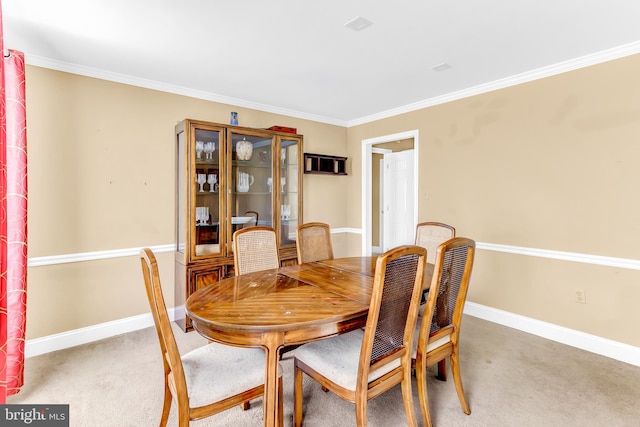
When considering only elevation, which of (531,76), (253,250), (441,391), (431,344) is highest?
(531,76)

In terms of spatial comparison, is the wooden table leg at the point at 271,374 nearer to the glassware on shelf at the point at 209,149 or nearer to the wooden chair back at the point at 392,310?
the wooden chair back at the point at 392,310

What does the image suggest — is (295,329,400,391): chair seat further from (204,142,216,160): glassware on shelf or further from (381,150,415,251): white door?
(381,150,415,251): white door

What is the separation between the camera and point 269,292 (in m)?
1.84

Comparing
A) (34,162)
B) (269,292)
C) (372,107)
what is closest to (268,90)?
(372,107)

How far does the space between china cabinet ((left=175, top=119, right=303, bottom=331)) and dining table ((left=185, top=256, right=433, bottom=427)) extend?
1190 mm

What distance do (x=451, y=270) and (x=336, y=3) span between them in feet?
5.71

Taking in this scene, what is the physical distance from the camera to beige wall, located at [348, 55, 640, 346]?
2.58 metres

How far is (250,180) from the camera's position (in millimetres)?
3574

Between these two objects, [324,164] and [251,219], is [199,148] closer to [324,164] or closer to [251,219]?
[251,219]

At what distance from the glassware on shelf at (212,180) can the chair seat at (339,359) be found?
2.01 metres

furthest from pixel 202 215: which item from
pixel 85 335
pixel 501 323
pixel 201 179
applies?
pixel 501 323

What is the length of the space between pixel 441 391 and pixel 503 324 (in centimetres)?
153

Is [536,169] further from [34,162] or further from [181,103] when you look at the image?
[34,162]

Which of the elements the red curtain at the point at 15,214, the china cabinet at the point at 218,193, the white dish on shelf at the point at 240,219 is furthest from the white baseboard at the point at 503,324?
the white dish on shelf at the point at 240,219
